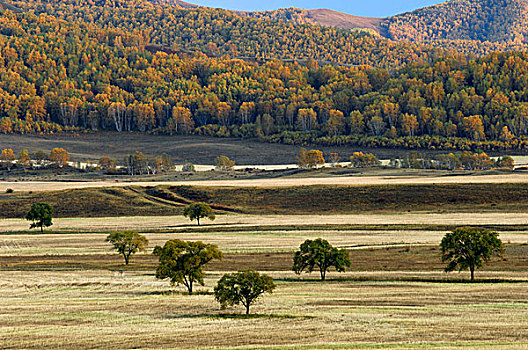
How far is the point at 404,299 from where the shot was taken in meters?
43.1

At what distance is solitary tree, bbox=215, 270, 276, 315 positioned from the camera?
41.2m

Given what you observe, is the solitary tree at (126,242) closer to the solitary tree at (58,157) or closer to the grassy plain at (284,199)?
the grassy plain at (284,199)

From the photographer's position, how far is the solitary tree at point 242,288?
41.2 meters

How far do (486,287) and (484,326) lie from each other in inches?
524

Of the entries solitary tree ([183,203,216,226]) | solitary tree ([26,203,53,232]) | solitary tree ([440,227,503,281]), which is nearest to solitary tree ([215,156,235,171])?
solitary tree ([183,203,216,226])

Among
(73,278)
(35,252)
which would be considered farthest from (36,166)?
(73,278)

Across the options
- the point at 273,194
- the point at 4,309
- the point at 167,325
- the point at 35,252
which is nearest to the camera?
the point at 167,325

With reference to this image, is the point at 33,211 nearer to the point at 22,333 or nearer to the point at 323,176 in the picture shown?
the point at 22,333

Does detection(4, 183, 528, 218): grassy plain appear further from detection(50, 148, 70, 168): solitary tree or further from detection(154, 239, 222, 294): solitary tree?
detection(50, 148, 70, 168): solitary tree

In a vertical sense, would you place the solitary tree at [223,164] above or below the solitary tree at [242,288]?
above

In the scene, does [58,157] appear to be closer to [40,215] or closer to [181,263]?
[40,215]

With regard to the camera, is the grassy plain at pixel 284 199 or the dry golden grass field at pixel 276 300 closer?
the dry golden grass field at pixel 276 300

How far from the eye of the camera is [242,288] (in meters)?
41.2

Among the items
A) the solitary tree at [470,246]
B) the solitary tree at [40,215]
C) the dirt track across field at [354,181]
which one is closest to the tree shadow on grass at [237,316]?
the solitary tree at [470,246]
